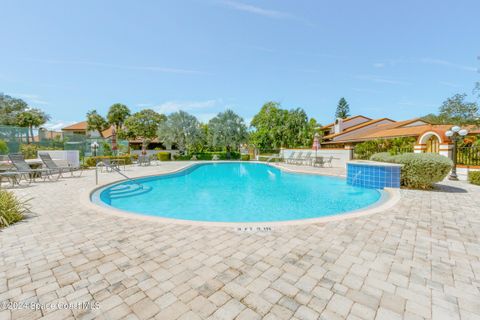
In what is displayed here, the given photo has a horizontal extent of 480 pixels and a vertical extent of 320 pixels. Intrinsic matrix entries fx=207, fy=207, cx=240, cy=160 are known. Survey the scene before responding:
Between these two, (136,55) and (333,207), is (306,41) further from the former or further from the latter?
(333,207)

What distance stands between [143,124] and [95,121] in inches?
440

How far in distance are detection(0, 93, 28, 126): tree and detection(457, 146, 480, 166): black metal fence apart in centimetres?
→ 4862

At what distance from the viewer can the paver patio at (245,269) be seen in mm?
1841

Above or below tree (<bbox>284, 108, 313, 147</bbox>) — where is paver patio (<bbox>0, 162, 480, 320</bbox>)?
below

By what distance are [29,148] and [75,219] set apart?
15.3m

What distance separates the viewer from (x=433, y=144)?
11688mm

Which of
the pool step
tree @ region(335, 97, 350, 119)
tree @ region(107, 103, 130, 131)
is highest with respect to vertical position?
tree @ region(335, 97, 350, 119)

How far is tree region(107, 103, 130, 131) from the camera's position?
123 ft

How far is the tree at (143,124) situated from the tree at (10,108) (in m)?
15.8

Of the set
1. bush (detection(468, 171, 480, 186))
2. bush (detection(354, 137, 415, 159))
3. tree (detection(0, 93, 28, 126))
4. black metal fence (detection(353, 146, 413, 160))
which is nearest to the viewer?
bush (detection(468, 171, 480, 186))

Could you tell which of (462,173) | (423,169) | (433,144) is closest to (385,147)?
(433,144)

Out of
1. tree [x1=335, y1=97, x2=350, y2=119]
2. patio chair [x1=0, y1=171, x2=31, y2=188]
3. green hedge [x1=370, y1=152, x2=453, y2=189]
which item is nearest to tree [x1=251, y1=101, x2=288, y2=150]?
green hedge [x1=370, y1=152, x2=453, y2=189]

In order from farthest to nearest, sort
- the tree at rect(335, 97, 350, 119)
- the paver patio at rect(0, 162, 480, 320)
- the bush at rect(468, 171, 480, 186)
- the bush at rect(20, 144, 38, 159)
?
the tree at rect(335, 97, 350, 119)
the bush at rect(20, 144, 38, 159)
the bush at rect(468, 171, 480, 186)
the paver patio at rect(0, 162, 480, 320)

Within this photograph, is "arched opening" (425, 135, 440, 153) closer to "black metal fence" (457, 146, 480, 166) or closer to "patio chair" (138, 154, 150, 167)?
"black metal fence" (457, 146, 480, 166)
